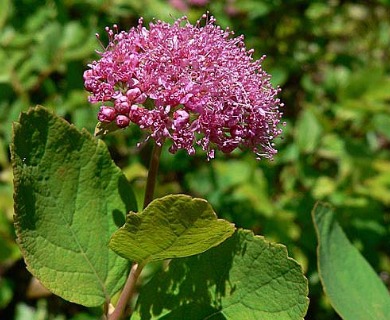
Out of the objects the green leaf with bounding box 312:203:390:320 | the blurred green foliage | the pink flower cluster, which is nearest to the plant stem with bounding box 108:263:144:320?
the pink flower cluster

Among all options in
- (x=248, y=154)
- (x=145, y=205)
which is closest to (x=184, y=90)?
(x=145, y=205)

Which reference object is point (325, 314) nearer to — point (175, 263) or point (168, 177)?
point (168, 177)

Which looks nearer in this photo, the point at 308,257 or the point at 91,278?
the point at 91,278

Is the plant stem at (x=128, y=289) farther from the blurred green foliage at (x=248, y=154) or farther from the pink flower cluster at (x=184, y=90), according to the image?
the blurred green foliage at (x=248, y=154)

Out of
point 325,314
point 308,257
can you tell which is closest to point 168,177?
point 308,257

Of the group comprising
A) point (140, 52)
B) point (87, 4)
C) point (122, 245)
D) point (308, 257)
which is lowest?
point (308, 257)

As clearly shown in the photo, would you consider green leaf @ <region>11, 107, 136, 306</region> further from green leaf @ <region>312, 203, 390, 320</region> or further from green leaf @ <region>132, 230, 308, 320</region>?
green leaf @ <region>312, 203, 390, 320</region>

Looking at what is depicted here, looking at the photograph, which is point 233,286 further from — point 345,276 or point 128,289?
point 345,276
